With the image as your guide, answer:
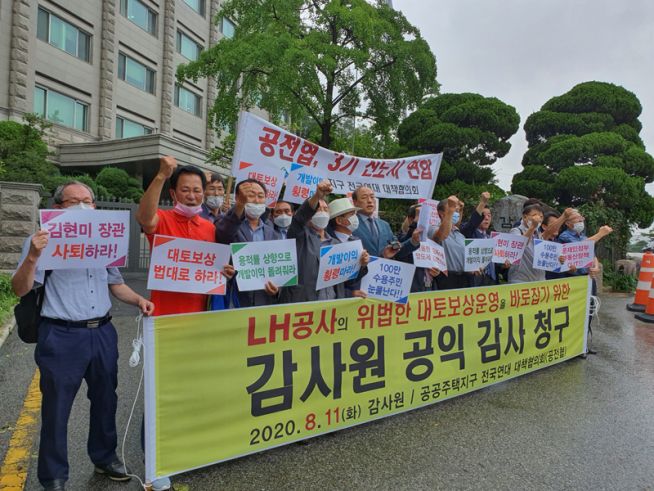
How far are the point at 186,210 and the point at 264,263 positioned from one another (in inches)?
24.8

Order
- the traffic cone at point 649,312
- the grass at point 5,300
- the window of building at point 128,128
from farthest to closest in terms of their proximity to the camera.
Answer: the window of building at point 128,128 < the traffic cone at point 649,312 < the grass at point 5,300

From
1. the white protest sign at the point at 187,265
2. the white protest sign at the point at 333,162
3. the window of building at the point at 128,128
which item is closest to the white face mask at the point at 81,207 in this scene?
the white protest sign at the point at 187,265

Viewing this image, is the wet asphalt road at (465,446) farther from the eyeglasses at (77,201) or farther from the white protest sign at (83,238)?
the eyeglasses at (77,201)

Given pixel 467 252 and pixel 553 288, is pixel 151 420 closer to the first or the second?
pixel 467 252

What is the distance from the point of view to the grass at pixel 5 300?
20.5 ft

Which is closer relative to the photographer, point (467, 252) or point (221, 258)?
point (221, 258)

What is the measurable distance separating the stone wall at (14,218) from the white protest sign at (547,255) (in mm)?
8669

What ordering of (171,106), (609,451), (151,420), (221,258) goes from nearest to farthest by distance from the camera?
(151,420)
(221,258)
(609,451)
(171,106)

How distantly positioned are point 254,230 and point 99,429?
1.64 m

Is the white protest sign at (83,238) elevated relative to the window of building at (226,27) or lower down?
lower down

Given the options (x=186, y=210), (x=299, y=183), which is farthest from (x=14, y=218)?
(x=186, y=210)

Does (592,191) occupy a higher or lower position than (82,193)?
higher

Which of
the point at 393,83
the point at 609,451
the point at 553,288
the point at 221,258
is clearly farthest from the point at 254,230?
the point at 393,83

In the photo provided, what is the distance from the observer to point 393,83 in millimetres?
14773
